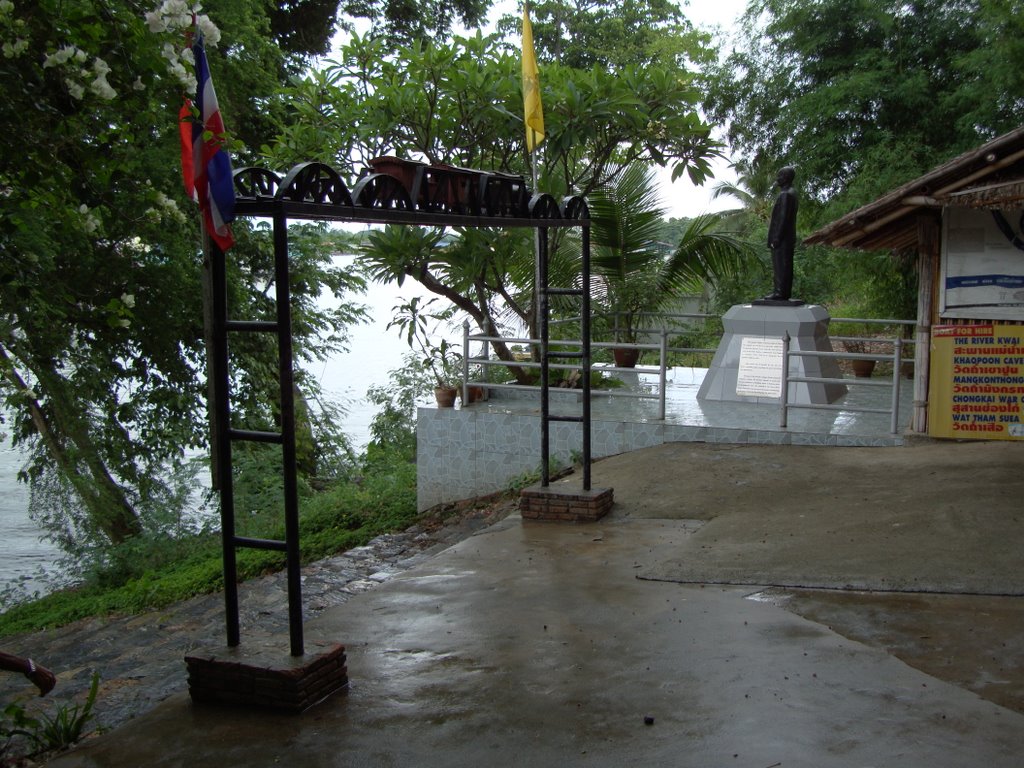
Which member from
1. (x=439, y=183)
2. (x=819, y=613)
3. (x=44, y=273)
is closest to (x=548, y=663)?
(x=819, y=613)

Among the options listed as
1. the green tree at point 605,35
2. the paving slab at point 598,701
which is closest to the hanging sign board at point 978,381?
the paving slab at point 598,701

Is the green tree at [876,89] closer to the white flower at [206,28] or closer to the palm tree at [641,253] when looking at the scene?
the palm tree at [641,253]

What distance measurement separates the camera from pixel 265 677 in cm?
491

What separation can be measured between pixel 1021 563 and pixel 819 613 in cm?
155

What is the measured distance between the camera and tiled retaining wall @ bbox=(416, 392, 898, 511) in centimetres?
1092

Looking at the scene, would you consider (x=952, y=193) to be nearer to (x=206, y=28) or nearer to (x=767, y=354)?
(x=767, y=354)

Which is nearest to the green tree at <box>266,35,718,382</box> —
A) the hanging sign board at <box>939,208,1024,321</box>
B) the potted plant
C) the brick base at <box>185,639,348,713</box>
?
the potted plant

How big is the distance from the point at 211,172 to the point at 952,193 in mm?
6847

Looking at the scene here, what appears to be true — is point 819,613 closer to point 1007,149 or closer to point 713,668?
point 713,668

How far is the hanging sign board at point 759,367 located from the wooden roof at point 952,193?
2.15m

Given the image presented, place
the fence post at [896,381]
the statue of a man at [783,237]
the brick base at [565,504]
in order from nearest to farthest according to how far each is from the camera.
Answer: the brick base at [565,504], the fence post at [896,381], the statue of a man at [783,237]

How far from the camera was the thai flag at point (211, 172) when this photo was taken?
15.3 ft

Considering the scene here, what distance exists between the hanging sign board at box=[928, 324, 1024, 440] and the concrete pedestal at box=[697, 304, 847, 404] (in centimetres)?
213

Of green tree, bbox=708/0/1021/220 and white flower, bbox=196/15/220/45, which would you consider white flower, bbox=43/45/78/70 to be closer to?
white flower, bbox=196/15/220/45
